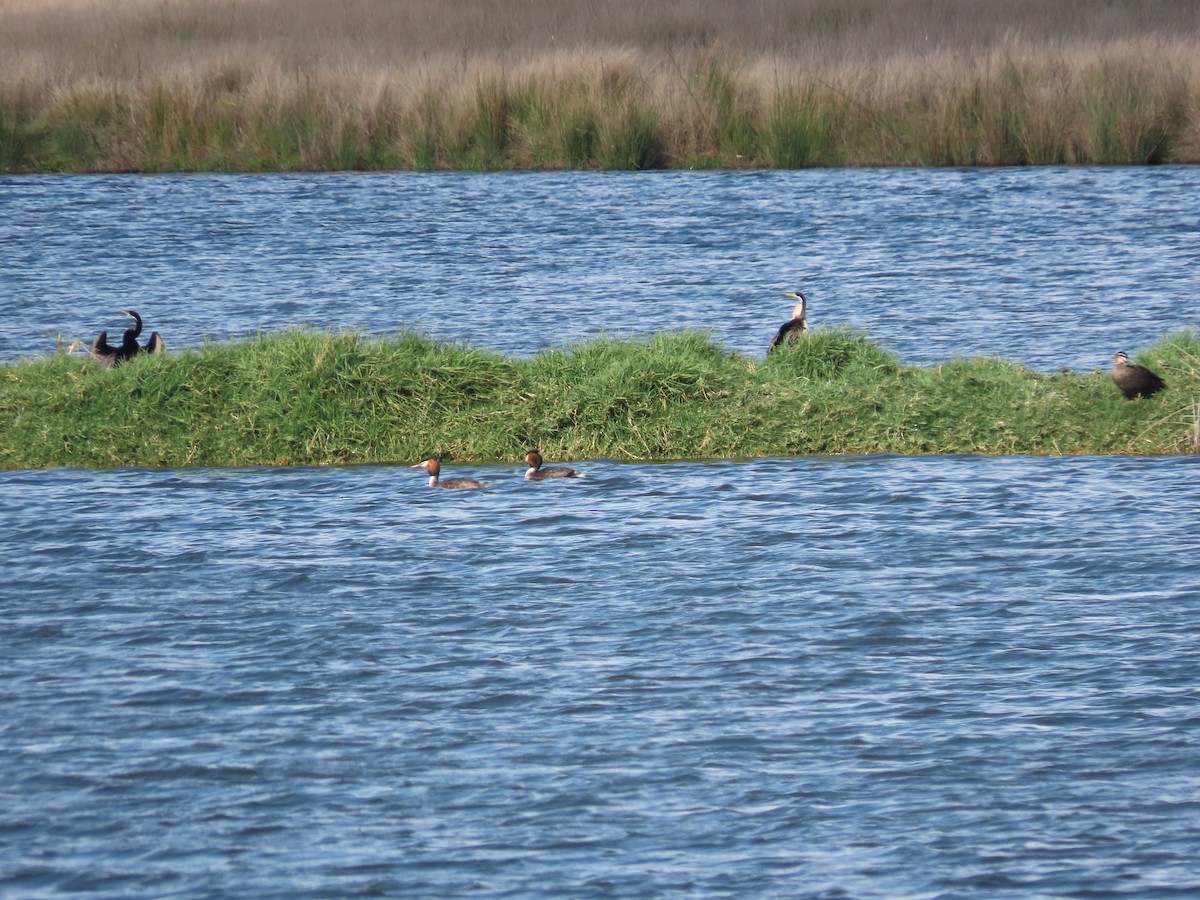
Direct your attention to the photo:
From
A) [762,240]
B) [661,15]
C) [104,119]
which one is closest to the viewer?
[762,240]

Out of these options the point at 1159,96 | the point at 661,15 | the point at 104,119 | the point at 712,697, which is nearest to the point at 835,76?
the point at 1159,96

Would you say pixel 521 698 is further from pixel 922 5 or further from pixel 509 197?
pixel 922 5

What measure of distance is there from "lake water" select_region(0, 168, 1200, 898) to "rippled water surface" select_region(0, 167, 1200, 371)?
61.3 inches

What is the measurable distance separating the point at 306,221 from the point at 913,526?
15722mm

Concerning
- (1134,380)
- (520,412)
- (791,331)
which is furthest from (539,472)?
(1134,380)

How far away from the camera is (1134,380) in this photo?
478 inches

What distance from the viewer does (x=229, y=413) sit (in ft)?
40.8

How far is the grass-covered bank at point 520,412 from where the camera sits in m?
12.3

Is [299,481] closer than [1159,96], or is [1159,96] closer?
[299,481]

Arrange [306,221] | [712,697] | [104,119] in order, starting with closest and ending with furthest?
[712,697]
[306,221]
[104,119]

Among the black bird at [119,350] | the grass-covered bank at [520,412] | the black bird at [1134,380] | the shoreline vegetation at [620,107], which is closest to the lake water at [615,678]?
the grass-covered bank at [520,412]

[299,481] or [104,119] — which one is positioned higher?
[104,119]

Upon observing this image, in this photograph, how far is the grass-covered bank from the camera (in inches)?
486

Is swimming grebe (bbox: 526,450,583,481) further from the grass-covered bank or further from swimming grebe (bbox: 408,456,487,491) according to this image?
the grass-covered bank
